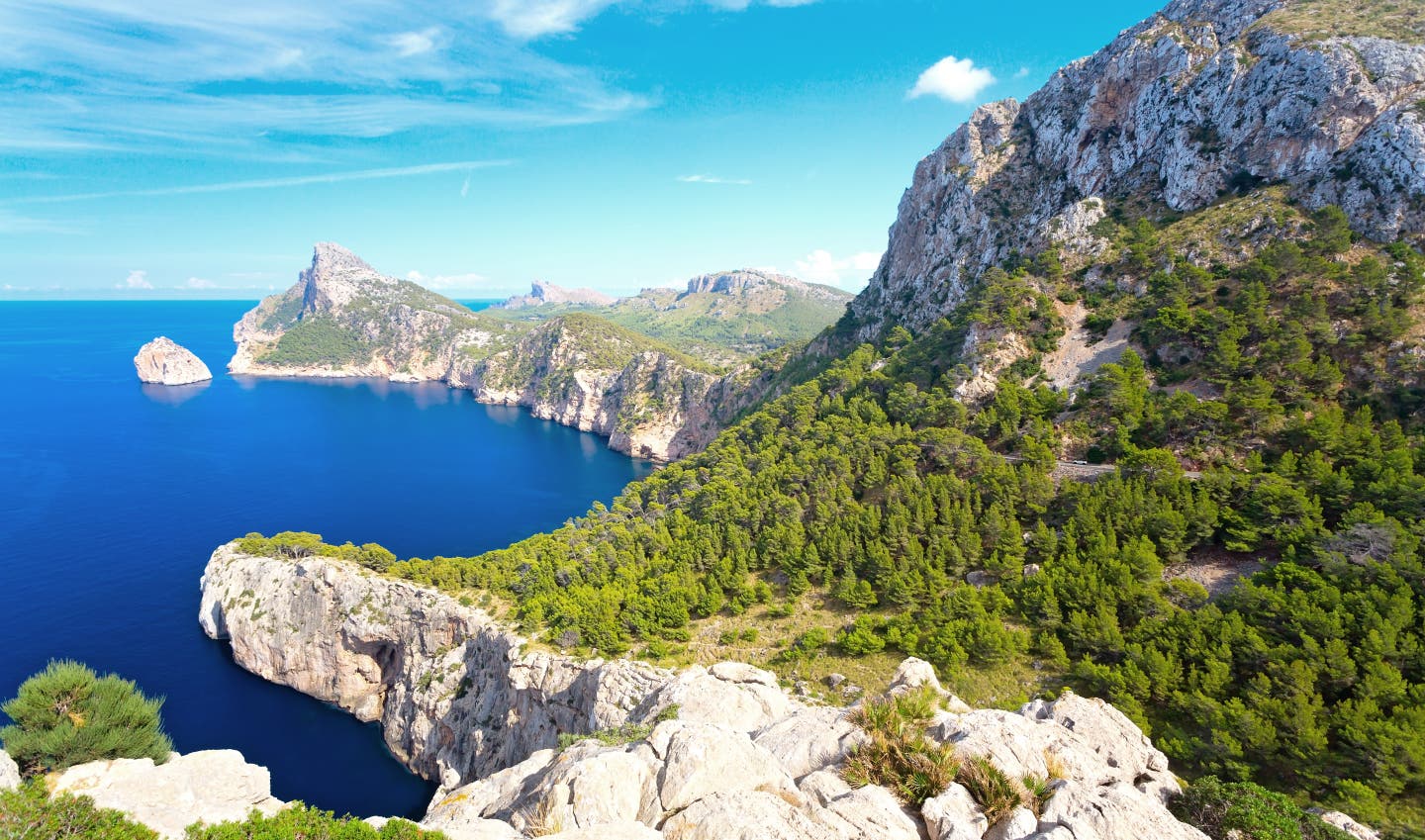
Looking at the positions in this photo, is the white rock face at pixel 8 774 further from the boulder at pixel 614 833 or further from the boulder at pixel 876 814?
the boulder at pixel 876 814

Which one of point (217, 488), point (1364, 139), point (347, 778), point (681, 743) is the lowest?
point (347, 778)

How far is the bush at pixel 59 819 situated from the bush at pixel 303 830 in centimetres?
→ 156

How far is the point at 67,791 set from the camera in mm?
14820

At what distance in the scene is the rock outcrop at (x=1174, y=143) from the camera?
178 ft

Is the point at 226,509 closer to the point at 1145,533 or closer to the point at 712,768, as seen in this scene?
the point at 712,768

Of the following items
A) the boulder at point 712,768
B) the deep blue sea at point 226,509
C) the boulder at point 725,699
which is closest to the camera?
the boulder at point 712,768

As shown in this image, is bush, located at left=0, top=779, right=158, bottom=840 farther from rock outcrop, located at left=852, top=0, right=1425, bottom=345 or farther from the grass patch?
the grass patch

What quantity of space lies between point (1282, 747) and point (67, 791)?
136 ft

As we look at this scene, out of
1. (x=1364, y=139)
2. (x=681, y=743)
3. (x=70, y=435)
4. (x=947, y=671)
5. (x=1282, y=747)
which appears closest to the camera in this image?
(x=681, y=743)

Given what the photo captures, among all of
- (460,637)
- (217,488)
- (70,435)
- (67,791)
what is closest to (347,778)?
(460,637)

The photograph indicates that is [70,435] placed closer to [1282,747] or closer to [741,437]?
[741,437]

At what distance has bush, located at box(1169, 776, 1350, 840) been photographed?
1510 cm

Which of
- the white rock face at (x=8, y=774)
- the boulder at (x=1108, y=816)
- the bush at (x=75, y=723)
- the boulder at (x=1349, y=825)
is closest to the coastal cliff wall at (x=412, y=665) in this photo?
the bush at (x=75, y=723)

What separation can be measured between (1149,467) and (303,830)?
172 feet
